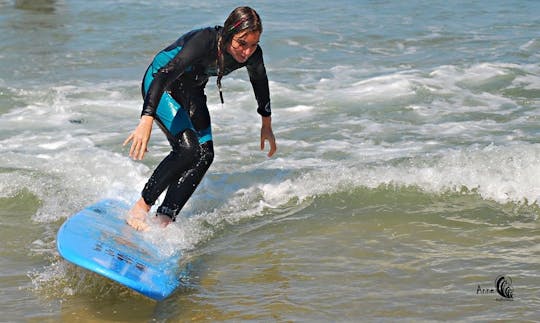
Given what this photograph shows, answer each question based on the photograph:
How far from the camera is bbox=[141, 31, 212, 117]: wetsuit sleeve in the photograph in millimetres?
4629

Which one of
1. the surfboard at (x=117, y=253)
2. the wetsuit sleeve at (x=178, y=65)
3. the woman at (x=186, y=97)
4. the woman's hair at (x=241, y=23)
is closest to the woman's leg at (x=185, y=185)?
the woman at (x=186, y=97)

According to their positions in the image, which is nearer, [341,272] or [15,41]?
[341,272]

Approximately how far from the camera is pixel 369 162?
6809mm

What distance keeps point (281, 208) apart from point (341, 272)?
137cm

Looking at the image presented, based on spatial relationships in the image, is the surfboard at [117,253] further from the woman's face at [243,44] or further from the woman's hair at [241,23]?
Result: the woman's face at [243,44]

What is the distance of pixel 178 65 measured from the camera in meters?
4.77

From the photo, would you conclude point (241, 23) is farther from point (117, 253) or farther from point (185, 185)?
point (117, 253)

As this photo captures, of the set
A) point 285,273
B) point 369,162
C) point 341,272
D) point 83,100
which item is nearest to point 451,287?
point 341,272

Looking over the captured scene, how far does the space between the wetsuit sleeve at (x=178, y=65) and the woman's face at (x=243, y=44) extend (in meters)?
0.20

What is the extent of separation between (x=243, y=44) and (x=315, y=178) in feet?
6.50

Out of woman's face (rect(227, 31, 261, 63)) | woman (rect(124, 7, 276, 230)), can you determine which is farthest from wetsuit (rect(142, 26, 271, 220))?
woman's face (rect(227, 31, 261, 63))

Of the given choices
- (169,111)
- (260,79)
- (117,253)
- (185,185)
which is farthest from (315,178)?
(117,253)

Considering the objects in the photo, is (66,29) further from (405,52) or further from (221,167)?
(221,167)

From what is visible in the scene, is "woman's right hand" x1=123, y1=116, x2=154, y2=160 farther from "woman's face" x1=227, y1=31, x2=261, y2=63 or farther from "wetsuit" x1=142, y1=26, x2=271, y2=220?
"woman's face" x1=227, y1=31, x2=261, y2=63
